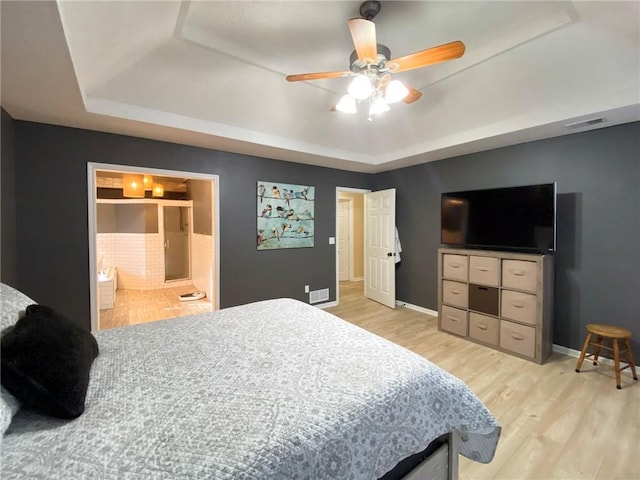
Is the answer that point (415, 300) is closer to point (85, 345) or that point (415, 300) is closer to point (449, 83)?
point (449, 83)

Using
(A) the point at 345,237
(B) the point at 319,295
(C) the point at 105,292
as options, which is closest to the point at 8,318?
(B) the point at 319,295

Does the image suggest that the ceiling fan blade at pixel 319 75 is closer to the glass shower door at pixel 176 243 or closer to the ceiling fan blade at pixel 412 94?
the ceiling fan blade at pixel 412 94

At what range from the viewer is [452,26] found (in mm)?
2000

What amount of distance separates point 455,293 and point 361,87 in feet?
9.05

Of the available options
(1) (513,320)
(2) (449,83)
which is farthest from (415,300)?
(2) (449,83)

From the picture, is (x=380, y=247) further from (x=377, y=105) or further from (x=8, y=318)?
(x=8, y=318)

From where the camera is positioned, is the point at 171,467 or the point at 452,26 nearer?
the point at 171,467

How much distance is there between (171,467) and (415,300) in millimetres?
4289

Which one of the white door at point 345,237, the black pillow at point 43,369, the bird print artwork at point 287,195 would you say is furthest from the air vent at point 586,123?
the white door at point 345,237

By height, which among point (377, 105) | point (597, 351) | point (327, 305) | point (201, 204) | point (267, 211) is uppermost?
point (377, 105)

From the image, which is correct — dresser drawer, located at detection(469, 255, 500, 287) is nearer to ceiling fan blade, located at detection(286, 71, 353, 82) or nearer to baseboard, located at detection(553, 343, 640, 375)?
baseboard, located at detection(553, 343, 640, 375)

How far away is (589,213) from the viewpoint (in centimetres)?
287

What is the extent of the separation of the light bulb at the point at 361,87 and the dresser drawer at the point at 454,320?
2.82m

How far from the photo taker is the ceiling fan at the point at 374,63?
61.3 inches
